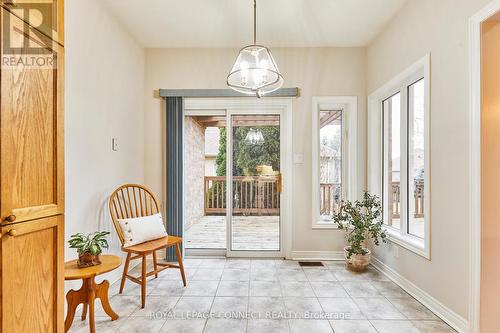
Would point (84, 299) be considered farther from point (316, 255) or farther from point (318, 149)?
point (318, 149)

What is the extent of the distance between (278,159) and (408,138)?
1.56 metres

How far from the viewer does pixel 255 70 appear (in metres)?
2.17

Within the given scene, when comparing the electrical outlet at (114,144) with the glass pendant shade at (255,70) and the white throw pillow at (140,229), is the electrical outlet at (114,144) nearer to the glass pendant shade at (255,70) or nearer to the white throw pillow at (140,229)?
the white throw pillow at (140,229)

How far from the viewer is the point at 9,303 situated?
1.13 metres

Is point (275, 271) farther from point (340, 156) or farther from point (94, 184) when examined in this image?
point (94, 184)

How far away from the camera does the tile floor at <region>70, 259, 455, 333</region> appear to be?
208cm

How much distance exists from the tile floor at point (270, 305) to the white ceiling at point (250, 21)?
2.82 meters

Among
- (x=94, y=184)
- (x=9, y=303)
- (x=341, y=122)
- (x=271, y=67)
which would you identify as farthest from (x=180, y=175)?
(x=9, y=303)

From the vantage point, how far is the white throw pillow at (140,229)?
2.58m

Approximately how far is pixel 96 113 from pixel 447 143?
9.98 feet

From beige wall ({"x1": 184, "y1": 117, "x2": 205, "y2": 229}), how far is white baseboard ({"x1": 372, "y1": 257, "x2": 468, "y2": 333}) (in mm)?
3175

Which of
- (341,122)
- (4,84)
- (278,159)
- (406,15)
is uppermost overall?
(406,15)

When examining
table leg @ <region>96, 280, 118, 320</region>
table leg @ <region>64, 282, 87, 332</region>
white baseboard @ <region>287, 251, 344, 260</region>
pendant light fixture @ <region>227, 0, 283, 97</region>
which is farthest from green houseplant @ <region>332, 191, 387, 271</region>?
table leg @ <region>64, 282, 87, 332</region>

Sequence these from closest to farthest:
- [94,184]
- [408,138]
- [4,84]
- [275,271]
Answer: [4,84] → [94,184] → [408,138] → [275,271]
